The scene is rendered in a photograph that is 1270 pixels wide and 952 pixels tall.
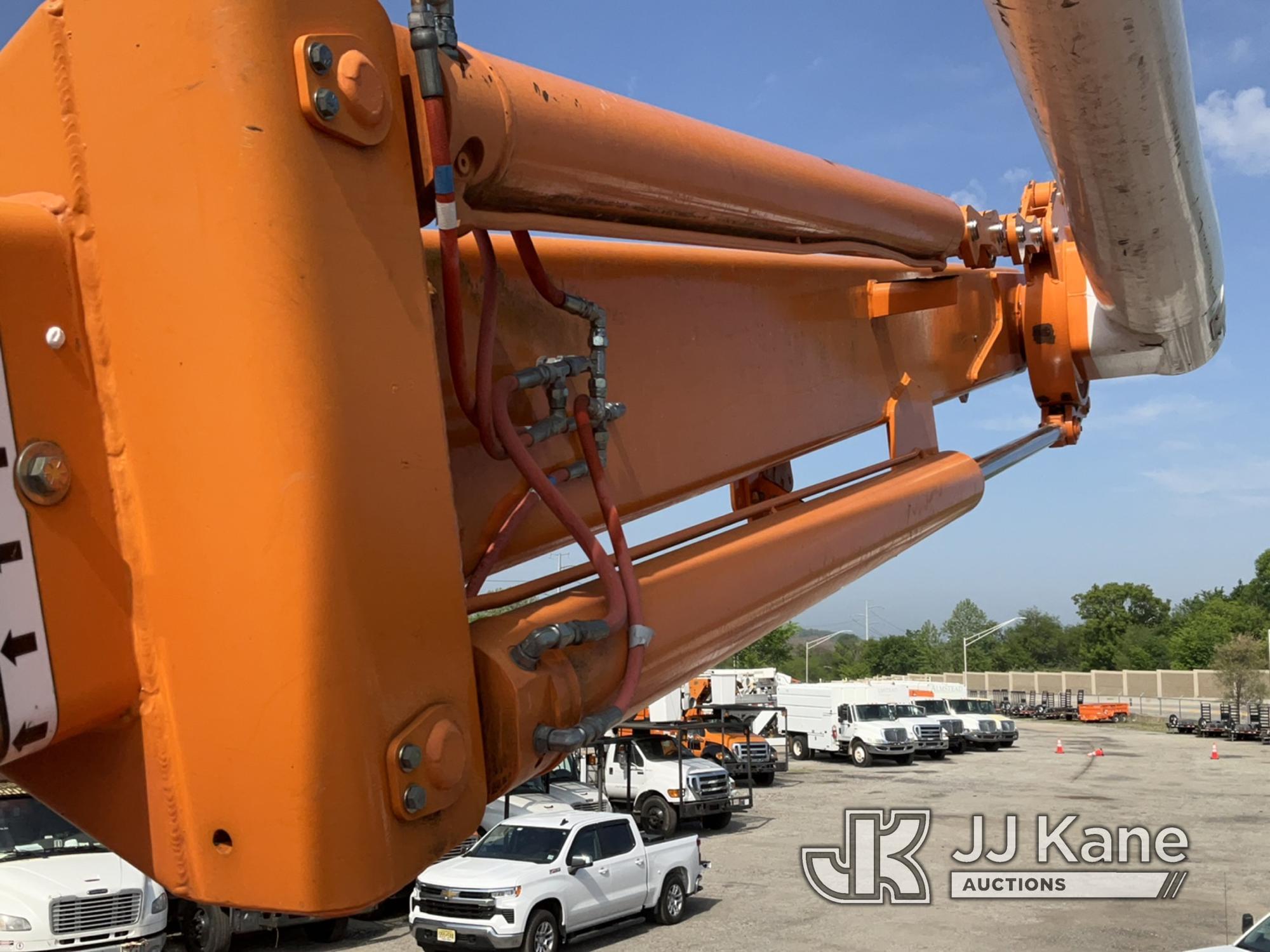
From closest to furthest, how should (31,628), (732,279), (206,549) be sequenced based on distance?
(31,628), (206,549), (732,279)

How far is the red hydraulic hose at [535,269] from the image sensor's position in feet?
7.33

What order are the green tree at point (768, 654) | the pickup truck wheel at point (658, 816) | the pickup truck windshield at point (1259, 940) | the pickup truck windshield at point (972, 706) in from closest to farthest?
1. the pickup truck windshield at point (1259, 940)
2. the pickup truck wheel at point (658, 816)
3. the pickup truck windshield at point (972, 706)
4. the green tree at point (768, 654)

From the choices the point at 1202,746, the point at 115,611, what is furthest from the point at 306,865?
the point at 1202,746

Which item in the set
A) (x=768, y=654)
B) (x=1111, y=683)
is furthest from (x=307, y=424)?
(x=768, y=654)

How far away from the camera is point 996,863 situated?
1753 centimetres

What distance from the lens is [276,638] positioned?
1529 millimetres

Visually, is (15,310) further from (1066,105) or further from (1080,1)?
(1066,105)

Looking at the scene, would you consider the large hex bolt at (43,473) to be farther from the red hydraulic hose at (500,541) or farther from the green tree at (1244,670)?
the green tree at (1244,670)

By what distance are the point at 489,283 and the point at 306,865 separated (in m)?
1.05

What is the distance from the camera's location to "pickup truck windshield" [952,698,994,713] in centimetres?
4031

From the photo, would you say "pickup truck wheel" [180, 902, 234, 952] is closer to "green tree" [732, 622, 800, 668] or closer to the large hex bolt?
the large hex bolt

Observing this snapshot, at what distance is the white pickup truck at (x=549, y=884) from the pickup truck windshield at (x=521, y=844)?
0.01 meters

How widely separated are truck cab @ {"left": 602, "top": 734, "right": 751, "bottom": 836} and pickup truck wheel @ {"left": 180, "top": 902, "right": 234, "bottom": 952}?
9333 millimetres

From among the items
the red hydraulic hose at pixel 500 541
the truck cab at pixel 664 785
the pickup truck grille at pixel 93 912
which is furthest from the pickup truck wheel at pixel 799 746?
the red hydraulic hose at pixel 500 541
